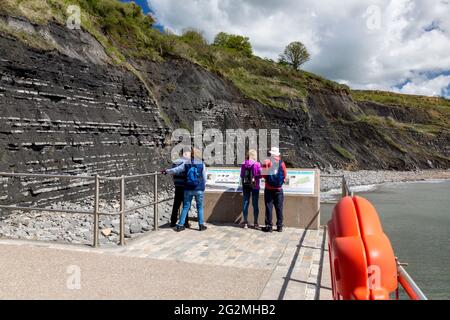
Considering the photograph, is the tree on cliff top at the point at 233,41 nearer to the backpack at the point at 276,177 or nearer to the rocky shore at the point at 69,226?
the rocky shore at the point at 69,226

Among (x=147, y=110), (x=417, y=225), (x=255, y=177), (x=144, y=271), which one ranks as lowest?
(x=417, y=225)

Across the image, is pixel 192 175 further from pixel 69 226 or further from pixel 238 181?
pixel 69 226

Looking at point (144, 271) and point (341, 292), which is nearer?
point (341, 292)

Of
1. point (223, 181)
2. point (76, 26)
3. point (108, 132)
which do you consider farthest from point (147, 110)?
point (223, 181)

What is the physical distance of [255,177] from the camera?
8188 mm

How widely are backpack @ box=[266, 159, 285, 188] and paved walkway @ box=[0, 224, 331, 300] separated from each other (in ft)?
3.73

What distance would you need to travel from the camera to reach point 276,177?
7914 millimetres

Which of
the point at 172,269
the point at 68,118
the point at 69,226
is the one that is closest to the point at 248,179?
the point at 172,269

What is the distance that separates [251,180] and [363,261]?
541cm

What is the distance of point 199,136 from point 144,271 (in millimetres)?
24792

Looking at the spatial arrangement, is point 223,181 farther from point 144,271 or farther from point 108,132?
point 108,132

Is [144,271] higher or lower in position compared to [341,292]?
lower

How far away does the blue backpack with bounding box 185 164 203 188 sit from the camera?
7836 mm

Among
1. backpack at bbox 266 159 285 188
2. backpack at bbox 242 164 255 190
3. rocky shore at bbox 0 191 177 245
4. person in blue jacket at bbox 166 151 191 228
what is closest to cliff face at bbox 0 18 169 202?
rocky shore at bbox 0 191 177 245
